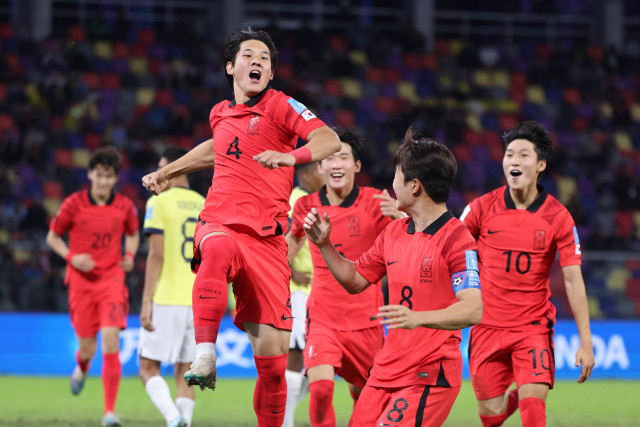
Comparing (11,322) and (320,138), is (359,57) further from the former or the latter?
(320,138)

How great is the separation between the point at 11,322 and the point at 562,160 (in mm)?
11760

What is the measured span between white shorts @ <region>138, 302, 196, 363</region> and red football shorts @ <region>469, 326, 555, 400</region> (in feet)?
8.41

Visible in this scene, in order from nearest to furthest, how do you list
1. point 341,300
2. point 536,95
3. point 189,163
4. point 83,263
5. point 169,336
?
point 189,163, point 341,300, point 169,336, point 83,263, point 536,95

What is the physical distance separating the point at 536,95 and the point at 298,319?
14.0 m

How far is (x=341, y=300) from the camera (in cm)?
554

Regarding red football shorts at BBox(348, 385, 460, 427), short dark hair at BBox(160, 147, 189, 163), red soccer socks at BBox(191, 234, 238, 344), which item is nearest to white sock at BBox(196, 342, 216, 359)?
red soccer socks at BBox(191, 234, 238, 344)

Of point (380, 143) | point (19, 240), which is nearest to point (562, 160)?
point (380, 143)

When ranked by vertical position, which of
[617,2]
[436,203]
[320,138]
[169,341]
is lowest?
[169,341]

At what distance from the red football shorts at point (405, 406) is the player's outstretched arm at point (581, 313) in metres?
1.19

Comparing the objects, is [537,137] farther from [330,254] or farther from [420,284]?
[330,254]

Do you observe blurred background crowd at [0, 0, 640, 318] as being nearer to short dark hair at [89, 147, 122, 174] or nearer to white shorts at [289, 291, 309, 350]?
short dark hair at [89, 147, 122, 174]

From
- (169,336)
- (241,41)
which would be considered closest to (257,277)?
(241,41)

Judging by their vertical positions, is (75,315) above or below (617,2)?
below

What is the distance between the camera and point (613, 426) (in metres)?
7.20
